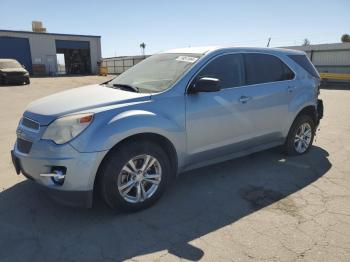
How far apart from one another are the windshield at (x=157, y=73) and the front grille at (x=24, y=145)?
1.35 meters

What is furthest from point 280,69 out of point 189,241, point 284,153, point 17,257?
point 17,257

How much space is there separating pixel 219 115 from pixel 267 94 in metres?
1.06

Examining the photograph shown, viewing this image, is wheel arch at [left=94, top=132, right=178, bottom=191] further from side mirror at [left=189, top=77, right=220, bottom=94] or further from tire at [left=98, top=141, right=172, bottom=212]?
side mirror at [left=189, top=77, right=220, bottom=94]

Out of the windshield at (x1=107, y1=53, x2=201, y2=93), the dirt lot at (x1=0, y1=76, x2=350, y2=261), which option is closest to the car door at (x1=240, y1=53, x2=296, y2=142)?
the dirt lot at (x1=0, y1=76, x2=350, y2=261)

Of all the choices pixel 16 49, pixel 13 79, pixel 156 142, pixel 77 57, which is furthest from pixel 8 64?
pixel 156 142

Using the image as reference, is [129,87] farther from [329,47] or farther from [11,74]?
[329,47]

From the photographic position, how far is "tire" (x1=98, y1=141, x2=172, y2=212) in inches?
132

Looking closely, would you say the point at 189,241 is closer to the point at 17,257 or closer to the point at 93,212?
the point at 93,212

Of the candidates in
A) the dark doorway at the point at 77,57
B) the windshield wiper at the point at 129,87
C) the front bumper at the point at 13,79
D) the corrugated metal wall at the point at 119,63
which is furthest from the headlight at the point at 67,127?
the corrugated metal wall at the point at 119,63

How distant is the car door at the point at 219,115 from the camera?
3991 millimetres

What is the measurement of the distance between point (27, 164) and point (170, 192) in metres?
1.75

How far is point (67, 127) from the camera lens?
3.23 m

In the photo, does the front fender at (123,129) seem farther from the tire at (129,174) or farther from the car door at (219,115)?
the car door at (219,115)

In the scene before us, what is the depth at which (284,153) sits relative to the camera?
570 centimetres
